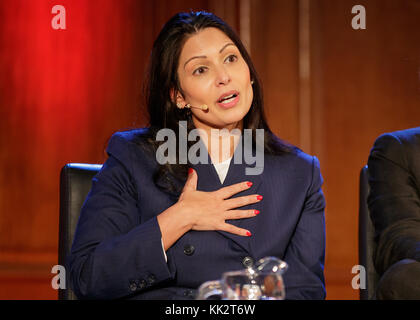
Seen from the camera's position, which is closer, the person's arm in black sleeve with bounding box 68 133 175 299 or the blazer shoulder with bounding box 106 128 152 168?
the person's arm in black sleeve with bounding box 68 133 175 299

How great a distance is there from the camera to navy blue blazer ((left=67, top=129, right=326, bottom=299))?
1.52 meters

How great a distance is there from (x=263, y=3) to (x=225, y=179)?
1.56 metres

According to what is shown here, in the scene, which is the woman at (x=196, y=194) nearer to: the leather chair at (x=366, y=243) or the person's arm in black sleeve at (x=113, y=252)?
the person's arm in black sleeve at (x=113, y=252)

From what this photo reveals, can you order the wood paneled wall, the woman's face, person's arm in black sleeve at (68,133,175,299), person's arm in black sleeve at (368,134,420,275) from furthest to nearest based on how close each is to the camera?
the wood paneled wall
the woman's face
person's arm in black sleeve at (368,134,420,275)
person's arm in black sleeve at (68,133,175,299)

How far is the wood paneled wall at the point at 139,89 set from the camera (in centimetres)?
295

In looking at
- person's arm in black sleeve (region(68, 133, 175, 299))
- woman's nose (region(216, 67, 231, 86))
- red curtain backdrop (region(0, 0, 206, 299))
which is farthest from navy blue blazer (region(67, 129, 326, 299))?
red curtain backdrop (region(0, 0, 206, 299))

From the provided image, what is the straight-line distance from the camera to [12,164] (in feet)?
10.1

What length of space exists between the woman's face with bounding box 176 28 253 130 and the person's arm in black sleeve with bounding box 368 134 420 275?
47 cm

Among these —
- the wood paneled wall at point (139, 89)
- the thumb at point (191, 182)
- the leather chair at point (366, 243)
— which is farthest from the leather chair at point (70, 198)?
the wood paneled wall at point (139, 89)

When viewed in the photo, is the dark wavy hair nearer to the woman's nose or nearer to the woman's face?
the woman's face

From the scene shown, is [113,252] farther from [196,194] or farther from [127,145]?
[127,145]

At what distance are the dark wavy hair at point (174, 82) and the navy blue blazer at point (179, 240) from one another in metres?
0.09

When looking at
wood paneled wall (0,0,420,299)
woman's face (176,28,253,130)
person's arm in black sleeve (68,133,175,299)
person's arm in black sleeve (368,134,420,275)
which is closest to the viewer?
person's arm in black sleeve (68,133,175,299)

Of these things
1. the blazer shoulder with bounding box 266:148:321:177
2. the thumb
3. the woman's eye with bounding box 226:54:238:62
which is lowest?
the thumb
